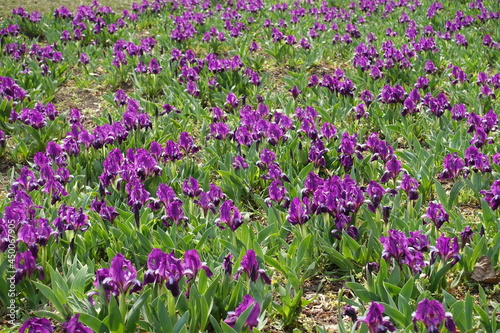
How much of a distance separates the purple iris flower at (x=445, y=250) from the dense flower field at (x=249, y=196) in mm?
19

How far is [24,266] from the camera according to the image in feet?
10.4

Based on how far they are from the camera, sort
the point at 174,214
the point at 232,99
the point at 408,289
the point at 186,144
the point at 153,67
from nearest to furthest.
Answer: the point at 408,289, the point at 174,214, the point at 186,144, the point at 232,99, the point at 153,67

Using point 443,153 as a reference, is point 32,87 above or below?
below

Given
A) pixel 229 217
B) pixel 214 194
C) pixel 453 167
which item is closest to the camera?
pixel 229 217

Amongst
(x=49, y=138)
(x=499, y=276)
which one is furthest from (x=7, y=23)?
(x=499, y=276)

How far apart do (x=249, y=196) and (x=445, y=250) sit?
193cm

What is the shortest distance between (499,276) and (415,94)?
287 centimetres

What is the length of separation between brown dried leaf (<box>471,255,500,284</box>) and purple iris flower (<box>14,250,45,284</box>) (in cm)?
275

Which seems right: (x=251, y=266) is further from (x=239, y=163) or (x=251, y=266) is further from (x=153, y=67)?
(x=153, y=67)

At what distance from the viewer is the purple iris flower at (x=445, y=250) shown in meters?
3.09

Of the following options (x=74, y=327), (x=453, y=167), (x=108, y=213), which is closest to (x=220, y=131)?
(x=108, y=213)

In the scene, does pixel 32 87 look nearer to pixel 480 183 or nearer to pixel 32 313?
pixel 32 313

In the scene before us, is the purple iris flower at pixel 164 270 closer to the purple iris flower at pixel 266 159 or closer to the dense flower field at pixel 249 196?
the dense flower field at pixel 249 196

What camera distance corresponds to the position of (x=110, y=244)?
3711mm
